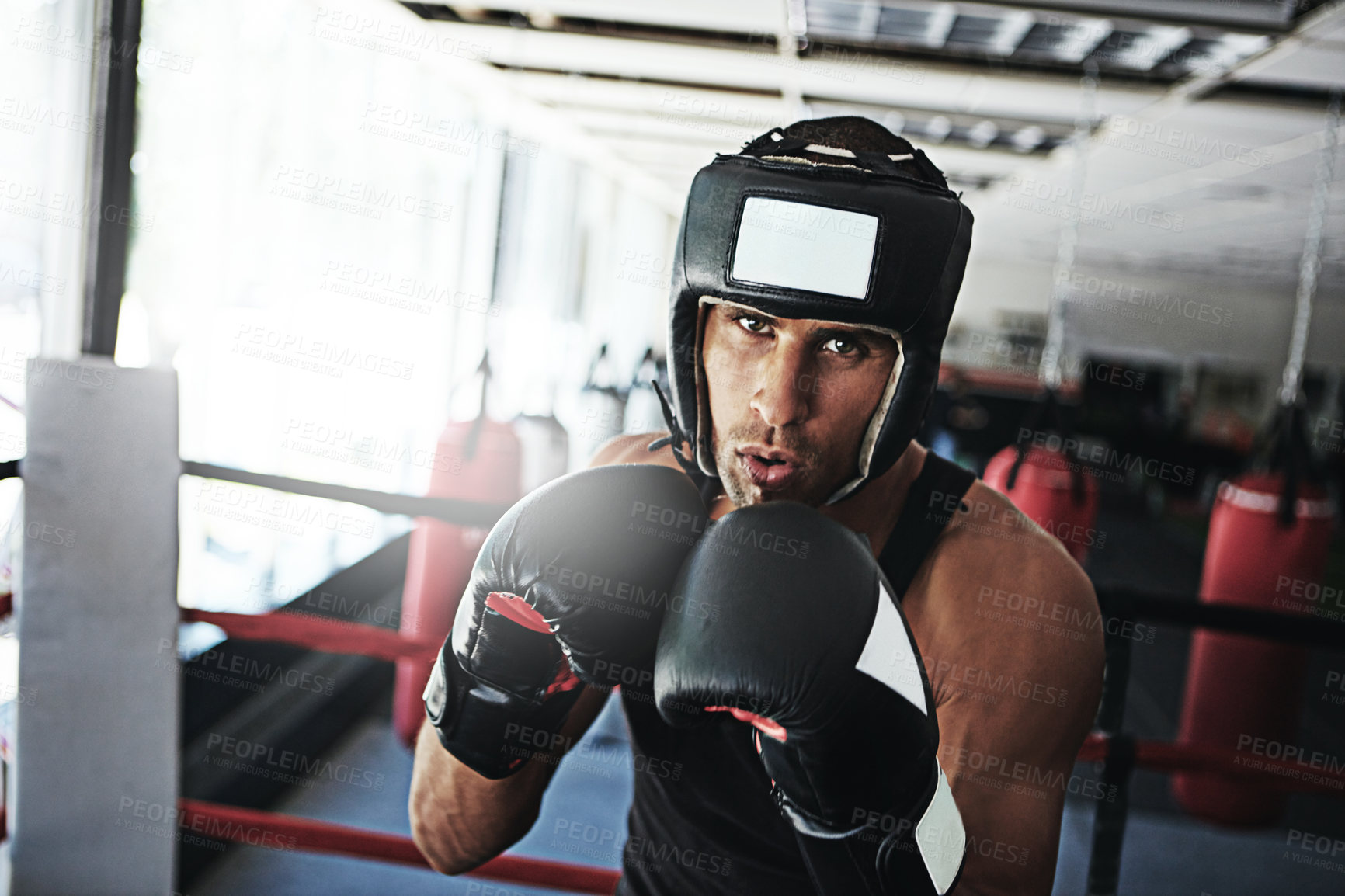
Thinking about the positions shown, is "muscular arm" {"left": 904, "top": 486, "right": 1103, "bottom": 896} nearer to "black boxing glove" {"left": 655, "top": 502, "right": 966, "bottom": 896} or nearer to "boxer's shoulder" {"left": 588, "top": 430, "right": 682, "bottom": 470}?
"black boxing glove" {"left": 655, "top": 502, "right": 966, "bottom": 896}

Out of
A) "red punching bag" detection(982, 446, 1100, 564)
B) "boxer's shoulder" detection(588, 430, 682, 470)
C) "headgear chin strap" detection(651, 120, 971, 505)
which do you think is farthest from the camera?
"red punching bag" detection(982, 446, 1100, 564)

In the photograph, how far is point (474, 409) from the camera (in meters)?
2.92

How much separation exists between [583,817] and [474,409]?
1345 mm

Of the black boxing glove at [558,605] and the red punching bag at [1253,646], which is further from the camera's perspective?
the red punching bag at [1253,646]

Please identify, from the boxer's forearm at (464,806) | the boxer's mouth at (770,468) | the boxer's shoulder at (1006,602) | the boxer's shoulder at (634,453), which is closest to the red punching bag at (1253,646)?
the boxer's shoulder at (1006,602)

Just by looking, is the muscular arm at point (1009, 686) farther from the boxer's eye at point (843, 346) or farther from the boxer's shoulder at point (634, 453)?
the boxer's shoulder at point (634, 453)

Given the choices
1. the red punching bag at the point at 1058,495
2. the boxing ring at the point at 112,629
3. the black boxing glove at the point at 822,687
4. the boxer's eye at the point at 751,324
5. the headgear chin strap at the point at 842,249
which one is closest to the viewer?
the black boxing glove at the point at 822,687

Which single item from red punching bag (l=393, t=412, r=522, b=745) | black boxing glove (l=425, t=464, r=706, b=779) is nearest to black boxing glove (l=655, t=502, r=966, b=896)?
black boxing glove (l=425, t=464, r=706, b=779)

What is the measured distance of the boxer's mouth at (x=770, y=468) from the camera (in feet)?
3.31

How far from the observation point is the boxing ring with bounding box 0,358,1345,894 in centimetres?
157

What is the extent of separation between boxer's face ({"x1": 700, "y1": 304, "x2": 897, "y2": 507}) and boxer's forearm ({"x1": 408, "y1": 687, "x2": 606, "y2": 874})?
38 centimetres

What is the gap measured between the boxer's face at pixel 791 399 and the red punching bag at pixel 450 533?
184cm

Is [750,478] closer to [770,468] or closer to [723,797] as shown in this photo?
[770,468]

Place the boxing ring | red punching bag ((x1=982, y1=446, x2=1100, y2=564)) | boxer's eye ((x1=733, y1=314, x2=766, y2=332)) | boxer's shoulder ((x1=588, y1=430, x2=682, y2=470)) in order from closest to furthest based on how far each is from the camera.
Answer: boxer's eye ((x1=733, y1=314, x2=766, y2=332)) → boxer's shoulder ((x1=588, y1=430, x2=682, y2=470)) → the boxing ring → red punching bag ((x1=982, y1=446, x2=1100, y2=564))
